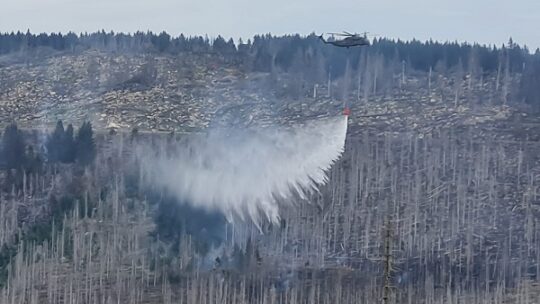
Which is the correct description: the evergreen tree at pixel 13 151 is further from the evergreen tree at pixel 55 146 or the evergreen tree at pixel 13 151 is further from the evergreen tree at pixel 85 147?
the evergreen tree at pixel 85 147

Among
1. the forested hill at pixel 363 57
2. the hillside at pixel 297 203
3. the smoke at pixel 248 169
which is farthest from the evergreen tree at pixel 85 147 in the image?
the forested hill at pixel 363 57

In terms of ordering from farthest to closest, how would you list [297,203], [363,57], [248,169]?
[363,57] → [248,169] → [297,203]

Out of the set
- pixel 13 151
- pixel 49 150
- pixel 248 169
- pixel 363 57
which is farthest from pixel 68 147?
pixel 363 57

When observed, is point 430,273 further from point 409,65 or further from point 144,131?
point 409,65

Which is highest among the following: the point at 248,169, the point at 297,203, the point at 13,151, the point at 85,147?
the point at 85,147

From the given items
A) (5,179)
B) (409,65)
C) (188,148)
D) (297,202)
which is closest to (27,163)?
(5,179)

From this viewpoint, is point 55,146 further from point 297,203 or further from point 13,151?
point 297,203
